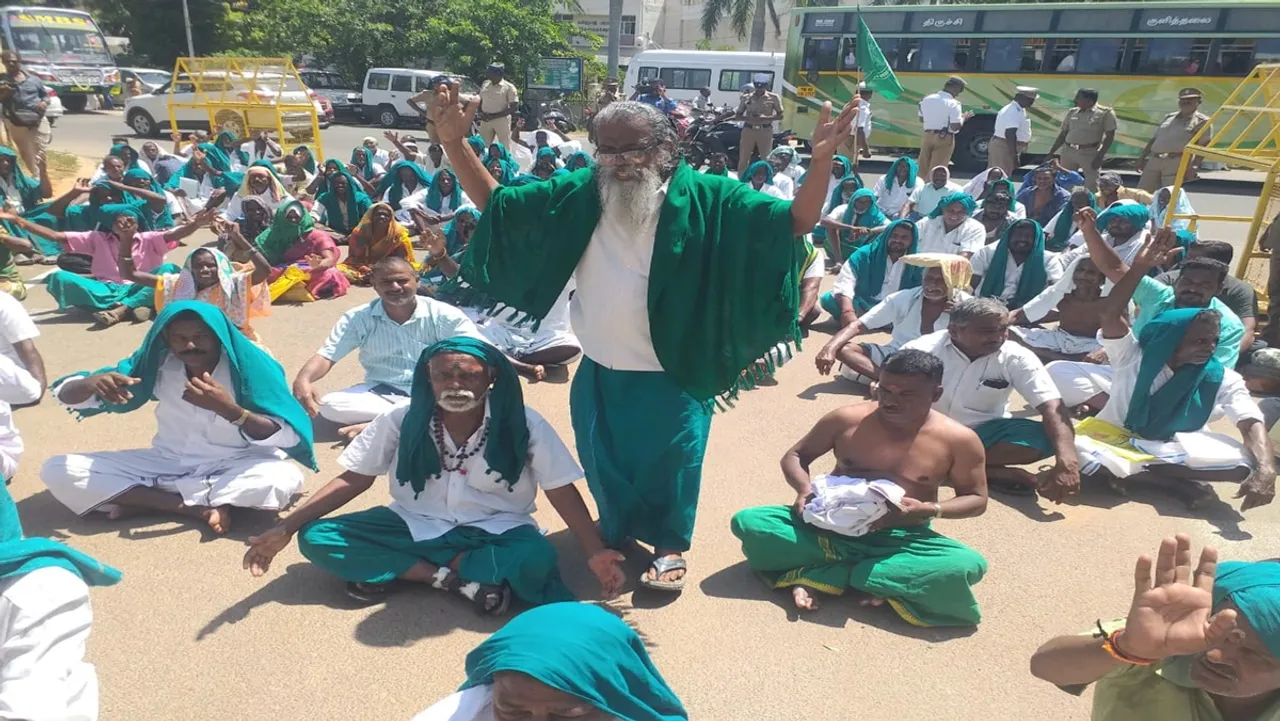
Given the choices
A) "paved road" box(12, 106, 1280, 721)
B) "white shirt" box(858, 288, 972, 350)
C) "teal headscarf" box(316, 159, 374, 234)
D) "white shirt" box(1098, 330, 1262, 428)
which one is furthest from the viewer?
"teal headscarf" box(316, 159, 374, 234)

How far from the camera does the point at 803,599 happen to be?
3129 millimetres

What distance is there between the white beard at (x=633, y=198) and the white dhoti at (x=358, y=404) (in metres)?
2.21

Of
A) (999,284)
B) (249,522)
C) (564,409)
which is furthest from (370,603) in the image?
(999,284)

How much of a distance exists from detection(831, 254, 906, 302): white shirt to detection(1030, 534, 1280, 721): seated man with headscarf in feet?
15.7

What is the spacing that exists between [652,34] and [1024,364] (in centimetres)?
4757

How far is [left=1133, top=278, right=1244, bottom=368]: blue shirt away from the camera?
4.40 metres

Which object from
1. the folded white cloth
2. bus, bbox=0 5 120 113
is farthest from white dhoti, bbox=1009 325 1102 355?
bus, bbox=0 5 120 113

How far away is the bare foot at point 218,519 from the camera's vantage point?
3.49 metres

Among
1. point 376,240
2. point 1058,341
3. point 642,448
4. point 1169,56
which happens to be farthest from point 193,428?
point 1169,56

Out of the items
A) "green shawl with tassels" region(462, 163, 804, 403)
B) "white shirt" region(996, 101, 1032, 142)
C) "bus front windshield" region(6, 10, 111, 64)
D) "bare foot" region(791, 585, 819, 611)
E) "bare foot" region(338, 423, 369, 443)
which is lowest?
"bare foot" region(338, 423, 369, 443)

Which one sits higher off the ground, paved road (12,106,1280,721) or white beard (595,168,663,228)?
white beard (595,168,663,228)

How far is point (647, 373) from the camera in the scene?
305cm

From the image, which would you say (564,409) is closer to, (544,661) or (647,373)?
(647,373)

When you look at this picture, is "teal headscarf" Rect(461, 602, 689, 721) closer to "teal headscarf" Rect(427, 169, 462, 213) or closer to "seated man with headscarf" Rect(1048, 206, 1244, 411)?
"seated man with headscarf" Rect(1048, 206, 1244, 411)
